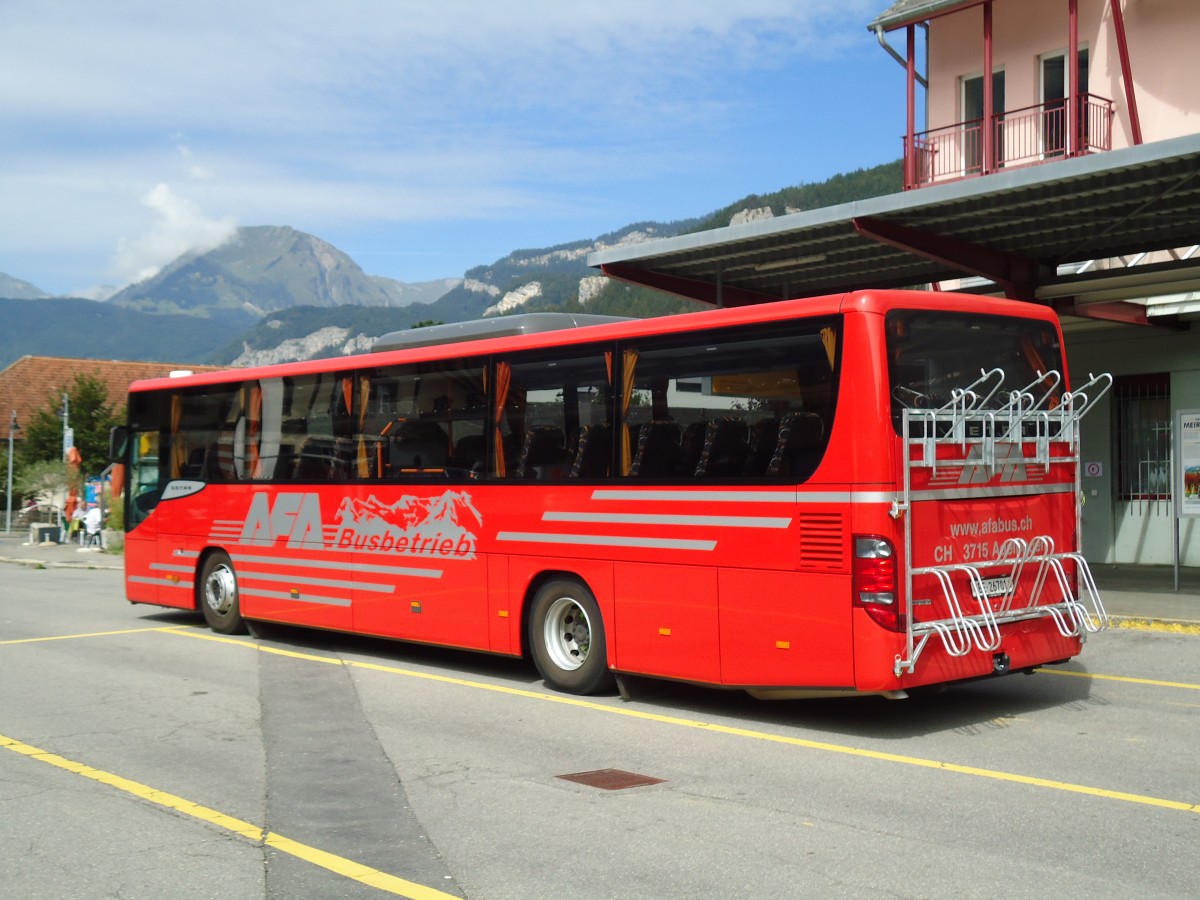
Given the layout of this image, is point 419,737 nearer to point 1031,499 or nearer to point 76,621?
point 1031,499

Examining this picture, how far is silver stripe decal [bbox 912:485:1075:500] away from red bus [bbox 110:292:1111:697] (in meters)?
0.03

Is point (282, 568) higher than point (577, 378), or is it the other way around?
point (577, 378)

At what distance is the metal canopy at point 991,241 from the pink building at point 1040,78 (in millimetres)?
3990

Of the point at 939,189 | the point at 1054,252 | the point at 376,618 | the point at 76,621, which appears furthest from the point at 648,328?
the point at 76,621

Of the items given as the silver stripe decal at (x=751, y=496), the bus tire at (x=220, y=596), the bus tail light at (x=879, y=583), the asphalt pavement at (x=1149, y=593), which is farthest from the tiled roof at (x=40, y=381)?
the bus tail light at (x=879, y=583)

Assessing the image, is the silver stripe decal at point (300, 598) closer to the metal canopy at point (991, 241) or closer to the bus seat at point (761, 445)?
the bus seat at point (761, 445)

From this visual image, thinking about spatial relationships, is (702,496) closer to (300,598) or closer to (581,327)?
(581,327)

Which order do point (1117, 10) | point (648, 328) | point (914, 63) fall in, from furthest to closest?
point (914, 63) < point (1117, 10) < point (648, 328)

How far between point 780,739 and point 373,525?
539cm

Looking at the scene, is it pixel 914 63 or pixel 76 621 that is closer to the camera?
pixel 76 621

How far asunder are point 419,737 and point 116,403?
68.4 m

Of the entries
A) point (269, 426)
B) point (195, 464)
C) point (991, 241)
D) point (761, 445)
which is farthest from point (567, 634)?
point (991, 241)

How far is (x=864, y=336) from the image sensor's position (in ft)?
27.6

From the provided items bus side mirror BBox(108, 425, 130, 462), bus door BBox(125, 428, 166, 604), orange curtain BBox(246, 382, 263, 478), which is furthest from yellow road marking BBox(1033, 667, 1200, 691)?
bus side mirror BBox(108, 425, 130, 462)
